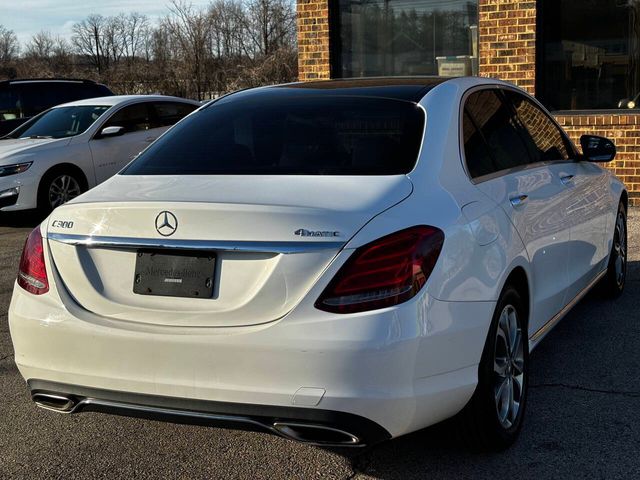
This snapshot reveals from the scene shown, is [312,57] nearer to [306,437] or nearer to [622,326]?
[622,326]

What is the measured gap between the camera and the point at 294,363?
9.36 ft

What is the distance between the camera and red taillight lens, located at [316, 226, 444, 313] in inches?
112

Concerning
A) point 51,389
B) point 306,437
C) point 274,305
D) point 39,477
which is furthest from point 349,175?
point 39,477

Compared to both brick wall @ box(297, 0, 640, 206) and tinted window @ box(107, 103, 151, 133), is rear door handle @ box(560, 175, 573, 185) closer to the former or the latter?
brick wall @ box(297, 0, 640, 206)

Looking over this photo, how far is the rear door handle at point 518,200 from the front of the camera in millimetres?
3805

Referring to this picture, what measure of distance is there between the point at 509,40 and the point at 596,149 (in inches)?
218

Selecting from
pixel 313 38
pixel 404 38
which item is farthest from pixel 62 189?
pixel 404 38

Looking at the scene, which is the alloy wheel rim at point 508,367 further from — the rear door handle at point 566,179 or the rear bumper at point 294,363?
the rear door handle at point 566,179

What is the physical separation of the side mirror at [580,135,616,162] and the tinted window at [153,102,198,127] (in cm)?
742

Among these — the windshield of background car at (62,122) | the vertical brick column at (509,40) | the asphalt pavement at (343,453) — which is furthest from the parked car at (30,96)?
the asphalt pavement at (343,453)

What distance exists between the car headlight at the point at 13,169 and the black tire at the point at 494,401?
7.83 meters

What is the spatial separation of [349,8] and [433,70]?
1.45 metres

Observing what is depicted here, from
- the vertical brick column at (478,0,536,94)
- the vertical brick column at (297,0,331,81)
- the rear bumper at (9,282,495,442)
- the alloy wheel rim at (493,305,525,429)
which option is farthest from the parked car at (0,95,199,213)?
the alloy wheel rim at (493,305,525,429)

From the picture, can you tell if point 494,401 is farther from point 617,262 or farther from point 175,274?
A: point 617,262
